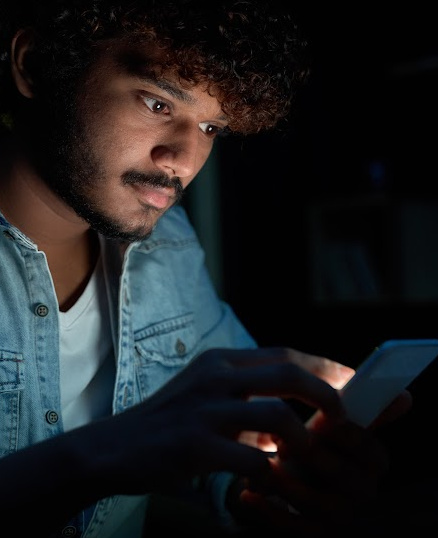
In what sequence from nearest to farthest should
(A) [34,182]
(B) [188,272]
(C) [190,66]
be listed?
(C) [190,66]
(A) [34,182]
(B) [188,272]

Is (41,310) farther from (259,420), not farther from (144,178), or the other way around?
(259,420)

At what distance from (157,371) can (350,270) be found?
6.78 ft

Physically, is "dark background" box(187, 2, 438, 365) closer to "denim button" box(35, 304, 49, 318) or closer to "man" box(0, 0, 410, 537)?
"man" box(0, 0, 410, 537)

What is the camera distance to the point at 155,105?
143 centimetres

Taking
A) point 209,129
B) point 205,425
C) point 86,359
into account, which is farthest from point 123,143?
point 205,425

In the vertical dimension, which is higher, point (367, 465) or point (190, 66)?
point (190, 66)

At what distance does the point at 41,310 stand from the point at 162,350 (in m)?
0.38

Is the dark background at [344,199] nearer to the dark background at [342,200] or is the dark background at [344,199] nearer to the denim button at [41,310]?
A: the dark background at [342,200]

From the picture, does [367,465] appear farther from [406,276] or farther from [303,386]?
[406,276]

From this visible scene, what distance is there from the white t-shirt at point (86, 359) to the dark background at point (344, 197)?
6.84 ft

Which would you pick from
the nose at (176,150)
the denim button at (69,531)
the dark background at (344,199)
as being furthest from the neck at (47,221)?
the dark background at (344,199)

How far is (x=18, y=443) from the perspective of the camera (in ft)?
4.63

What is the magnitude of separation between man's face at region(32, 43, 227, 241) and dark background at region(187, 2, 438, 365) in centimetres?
222

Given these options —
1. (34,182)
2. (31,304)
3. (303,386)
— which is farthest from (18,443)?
(303,386)
